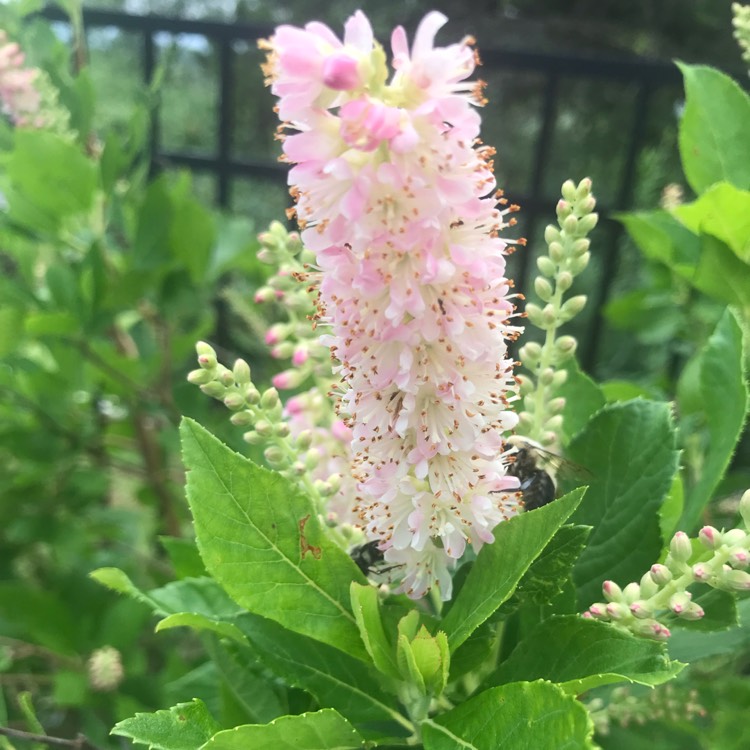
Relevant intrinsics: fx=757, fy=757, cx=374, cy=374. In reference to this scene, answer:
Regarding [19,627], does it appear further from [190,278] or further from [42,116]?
[42,116]

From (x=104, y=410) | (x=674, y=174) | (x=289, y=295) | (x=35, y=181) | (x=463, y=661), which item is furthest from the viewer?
(x=674, y=174)

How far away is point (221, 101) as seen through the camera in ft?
6.13

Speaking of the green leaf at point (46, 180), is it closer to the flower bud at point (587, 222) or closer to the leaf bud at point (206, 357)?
the leaf bud at point (206, 357)

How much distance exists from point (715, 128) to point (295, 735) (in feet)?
2.32

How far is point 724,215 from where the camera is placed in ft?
2.42

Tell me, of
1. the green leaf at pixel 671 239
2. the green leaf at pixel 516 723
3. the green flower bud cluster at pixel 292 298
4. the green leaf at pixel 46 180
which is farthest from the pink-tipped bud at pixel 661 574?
the green leaf at pixel 46 180

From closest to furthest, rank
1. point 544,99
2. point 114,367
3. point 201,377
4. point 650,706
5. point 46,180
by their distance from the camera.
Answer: point 201,377 → point 650,706 → point 46,180 → point 114,367 → point 544,99

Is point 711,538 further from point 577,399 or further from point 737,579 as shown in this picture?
point 577,399

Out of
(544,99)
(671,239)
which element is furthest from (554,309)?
(544,99)

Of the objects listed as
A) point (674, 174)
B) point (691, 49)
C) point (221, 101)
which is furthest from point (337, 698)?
point (691, 49)

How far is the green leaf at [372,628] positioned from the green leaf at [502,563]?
1.8 inches

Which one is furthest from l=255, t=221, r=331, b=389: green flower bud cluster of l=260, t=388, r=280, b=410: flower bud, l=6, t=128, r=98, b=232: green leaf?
l=6, t=128, r=98, b=232: green leaf

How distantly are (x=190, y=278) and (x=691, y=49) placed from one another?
1.69 metres

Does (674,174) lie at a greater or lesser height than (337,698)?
greater
